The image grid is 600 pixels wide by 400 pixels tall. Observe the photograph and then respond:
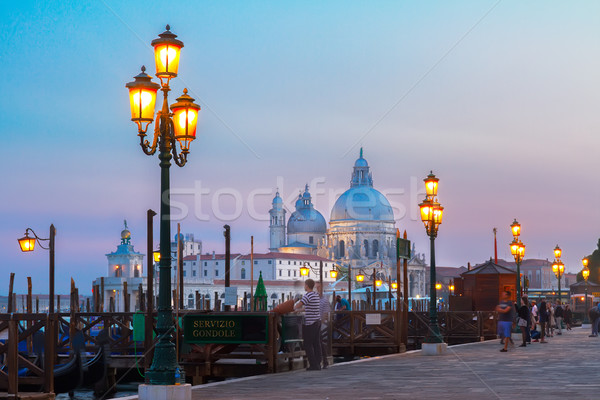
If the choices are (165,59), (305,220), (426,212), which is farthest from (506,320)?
(305,220)

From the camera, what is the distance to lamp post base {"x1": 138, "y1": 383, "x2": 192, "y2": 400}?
11586 millimetres

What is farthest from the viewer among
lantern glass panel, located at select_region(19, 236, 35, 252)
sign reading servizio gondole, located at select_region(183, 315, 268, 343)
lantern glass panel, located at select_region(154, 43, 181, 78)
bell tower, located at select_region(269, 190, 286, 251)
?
bell tower, located at select_region(269, 190, 286, 251)

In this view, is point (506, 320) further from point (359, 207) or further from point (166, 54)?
point (359, 207)

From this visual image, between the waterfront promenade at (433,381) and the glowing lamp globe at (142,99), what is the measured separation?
3.66 meters

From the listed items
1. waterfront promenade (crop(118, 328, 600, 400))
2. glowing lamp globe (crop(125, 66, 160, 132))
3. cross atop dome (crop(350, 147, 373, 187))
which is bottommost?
waterfront promenade (crop(118, 328, 600, 400))

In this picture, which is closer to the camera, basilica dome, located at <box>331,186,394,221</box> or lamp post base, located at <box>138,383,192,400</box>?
lamp post base, located at <box>138,383,192,400</box>

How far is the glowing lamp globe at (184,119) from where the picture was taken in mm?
12438

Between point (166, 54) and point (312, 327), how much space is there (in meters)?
6.63

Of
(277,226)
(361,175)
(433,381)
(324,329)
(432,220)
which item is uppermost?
(361,175)

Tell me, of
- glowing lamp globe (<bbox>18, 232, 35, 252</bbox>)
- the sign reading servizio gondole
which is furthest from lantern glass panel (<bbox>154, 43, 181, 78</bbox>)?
glowing lamp globe (<bbox>18, 232, 35, 252</bbox>)

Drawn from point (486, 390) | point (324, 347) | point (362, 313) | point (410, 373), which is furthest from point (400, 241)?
point (486, 390)

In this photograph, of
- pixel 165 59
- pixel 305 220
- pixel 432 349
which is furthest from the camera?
pixel 305 220

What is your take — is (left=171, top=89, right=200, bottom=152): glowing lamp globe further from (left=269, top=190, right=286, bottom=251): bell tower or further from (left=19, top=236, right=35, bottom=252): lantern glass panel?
(left=269, top=190, right=286, bottom=251): bell tower

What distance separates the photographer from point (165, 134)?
40.3 ft
